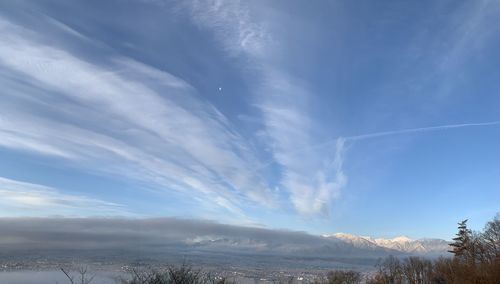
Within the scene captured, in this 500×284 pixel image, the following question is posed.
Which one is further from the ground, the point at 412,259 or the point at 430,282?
the point at 412,259

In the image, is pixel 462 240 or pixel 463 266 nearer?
pixel 463 266

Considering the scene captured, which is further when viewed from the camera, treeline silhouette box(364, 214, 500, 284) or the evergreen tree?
the evergreen tree

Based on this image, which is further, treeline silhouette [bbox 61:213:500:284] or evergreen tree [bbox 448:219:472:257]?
evergreen tree [bbox 448:219:472:257]

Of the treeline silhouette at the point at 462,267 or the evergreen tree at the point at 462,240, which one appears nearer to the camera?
the treeline silhouette at the point at 462,267

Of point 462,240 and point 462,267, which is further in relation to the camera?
point 462,240

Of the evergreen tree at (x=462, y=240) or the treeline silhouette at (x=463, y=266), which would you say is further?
the evergreen tree at (x=462, y=240)

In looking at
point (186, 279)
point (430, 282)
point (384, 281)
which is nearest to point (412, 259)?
point (384, 281)

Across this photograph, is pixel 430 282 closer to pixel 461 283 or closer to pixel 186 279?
pixel 461 283

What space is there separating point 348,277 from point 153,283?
327ft

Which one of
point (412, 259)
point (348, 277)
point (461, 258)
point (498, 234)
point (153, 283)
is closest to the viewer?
point (153, 283)

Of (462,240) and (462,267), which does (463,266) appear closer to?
(462,267)

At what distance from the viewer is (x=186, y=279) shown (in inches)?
812

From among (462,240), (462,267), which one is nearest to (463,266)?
(462,267)

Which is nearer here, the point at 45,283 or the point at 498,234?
the point at 498,234
